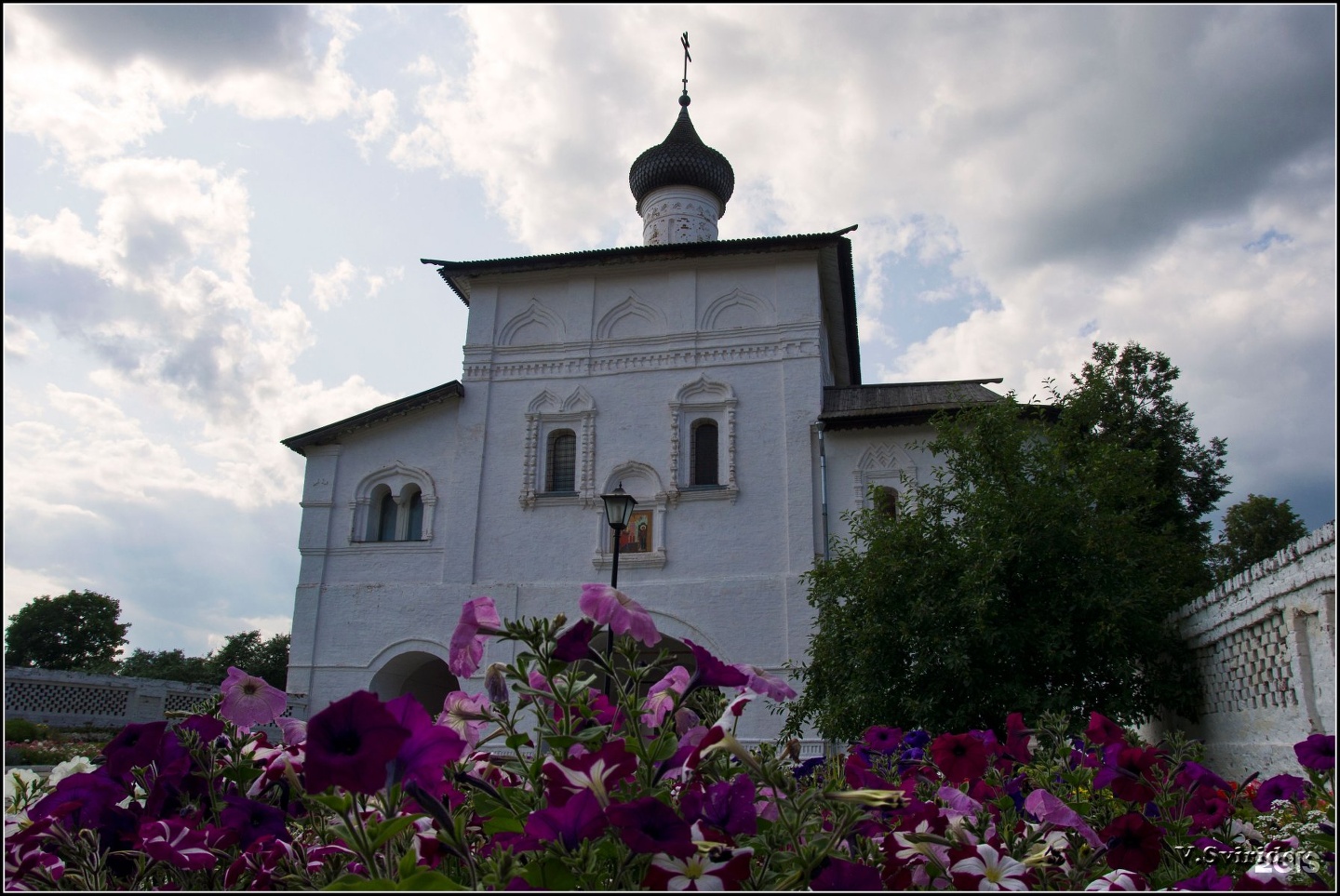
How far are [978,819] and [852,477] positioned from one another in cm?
1082

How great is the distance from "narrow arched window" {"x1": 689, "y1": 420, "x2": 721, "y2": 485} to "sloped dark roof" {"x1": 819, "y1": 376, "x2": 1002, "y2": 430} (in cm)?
161

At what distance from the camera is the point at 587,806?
3.65 ft

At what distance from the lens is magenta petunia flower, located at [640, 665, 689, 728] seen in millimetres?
1420

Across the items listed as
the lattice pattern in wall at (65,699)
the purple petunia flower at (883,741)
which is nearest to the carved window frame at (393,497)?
the lattice pattern in wall at (65,699)

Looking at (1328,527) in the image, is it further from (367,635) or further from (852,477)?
(367,635)

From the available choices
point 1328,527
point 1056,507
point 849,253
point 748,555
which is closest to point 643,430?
point 748,555

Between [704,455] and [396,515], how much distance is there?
14.9ft

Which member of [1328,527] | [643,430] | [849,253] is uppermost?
[849,253]

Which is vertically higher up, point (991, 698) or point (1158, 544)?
point (1158, 544)

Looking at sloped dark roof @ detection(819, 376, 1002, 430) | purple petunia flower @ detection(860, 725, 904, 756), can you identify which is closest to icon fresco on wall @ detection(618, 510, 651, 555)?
sloped dark roof @ detection(819, 376, 1002, 430)

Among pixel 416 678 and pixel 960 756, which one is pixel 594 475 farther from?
pixel 960 756

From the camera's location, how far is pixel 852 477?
12219 mm

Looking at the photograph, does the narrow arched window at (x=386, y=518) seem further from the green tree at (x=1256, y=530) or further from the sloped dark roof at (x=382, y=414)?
the green tree at (x=1256, y=530)

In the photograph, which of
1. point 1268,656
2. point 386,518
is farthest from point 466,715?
point 386,518
